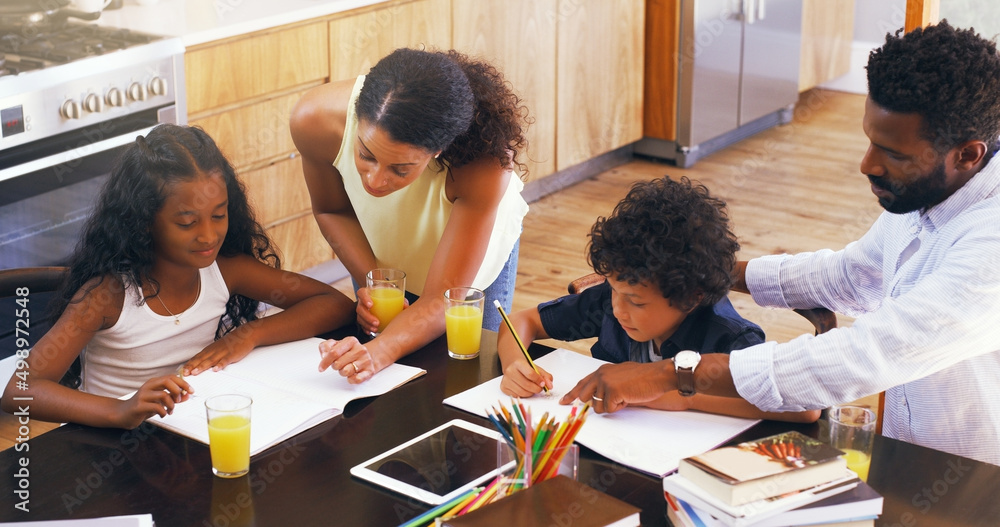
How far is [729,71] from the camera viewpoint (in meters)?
5.02

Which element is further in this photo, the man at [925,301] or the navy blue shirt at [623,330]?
the navy blue shirt at [623,330]

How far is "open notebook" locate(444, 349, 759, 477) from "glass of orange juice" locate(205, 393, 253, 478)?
331mm

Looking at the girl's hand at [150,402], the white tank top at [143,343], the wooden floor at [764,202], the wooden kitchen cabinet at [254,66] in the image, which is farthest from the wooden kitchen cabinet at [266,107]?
the girl's hand at [150,402]

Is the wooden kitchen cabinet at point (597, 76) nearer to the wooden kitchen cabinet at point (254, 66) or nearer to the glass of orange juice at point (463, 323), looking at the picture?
the wooden kitchen cabinet at point (254, 66)

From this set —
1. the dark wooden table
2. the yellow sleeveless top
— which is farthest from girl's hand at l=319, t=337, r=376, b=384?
the yellow sleeveless top

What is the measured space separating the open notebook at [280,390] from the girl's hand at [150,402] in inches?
1.2

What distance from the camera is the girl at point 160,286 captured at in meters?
1.75

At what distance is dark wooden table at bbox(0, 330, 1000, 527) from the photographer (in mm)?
1260

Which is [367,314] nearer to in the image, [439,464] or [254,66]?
[439,464]

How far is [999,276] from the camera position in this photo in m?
1.42

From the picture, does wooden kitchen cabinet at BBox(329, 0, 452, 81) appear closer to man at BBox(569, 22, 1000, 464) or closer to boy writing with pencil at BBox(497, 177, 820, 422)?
boy writing with pencil at BBox(497, 177, 820, 422)

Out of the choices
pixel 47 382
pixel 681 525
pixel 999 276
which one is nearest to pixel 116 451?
pixel 47 382

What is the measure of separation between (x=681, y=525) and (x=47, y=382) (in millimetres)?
964

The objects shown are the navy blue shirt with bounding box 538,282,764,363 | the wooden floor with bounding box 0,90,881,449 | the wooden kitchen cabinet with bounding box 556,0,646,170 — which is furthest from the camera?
the wooden kitchen cabinet with bounding box 556,0,646,170
